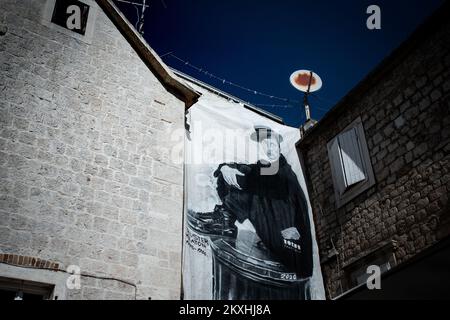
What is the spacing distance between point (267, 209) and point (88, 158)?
347 centimetres

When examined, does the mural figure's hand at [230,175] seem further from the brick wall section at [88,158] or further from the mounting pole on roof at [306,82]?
the mounting pole on roof at [306,82]

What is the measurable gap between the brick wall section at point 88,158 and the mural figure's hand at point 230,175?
1.33 m

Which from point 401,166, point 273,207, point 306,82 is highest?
point 306,82

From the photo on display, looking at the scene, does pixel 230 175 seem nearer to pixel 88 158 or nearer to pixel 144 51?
pixel 144 51

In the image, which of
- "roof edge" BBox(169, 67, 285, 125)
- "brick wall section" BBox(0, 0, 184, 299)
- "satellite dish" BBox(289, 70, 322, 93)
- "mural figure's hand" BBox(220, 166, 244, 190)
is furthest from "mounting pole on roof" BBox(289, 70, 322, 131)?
"brick wall section" BBox(0, 0, 184, 299)

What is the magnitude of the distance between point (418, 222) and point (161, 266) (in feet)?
13.7

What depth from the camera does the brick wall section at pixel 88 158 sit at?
15.6ft

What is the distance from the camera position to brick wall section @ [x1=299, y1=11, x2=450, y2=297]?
652cm

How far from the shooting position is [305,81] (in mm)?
10109

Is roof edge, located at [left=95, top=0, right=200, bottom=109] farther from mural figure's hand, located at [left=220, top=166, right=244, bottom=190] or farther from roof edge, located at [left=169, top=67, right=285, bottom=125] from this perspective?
roof edge, located at [left=169, top=67, right=285, bottom=125]

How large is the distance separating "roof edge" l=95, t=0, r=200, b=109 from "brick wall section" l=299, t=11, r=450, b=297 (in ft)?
12.3

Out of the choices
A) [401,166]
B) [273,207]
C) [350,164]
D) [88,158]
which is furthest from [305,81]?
[88,158]

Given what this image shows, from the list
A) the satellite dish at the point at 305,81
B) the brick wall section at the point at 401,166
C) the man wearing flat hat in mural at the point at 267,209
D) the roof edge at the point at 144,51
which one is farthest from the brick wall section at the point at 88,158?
the satellite dish at the point at 305,81

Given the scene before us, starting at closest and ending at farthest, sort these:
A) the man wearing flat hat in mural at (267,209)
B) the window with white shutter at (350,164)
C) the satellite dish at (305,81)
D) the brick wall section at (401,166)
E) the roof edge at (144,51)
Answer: the brick wall section at (401,166) → the roof edge at (144,51) → the man wearing flat hat in mural at (267,209) → the window with white shutter at (350,164) → the satellite dish at (305,81)
